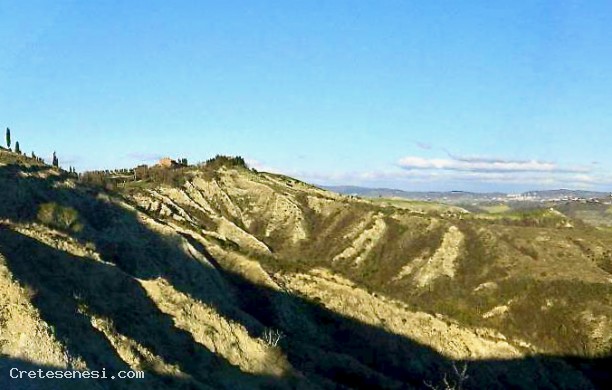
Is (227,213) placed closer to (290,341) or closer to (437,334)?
(437,334)

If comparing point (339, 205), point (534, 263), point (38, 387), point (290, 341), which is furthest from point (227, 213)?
point (38, 387)

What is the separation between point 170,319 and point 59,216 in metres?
30.3

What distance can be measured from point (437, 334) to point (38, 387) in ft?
187

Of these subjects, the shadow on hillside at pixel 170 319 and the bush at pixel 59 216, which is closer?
the shadow on hillside at pixel 170 319

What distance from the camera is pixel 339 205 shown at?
174m

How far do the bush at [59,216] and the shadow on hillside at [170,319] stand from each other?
1.08 metres

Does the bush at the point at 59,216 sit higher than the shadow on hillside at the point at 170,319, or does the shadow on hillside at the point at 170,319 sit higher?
the bush at the point at 59,216

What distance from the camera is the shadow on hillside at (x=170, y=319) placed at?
3612cm

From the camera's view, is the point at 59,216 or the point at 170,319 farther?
the point at 59,216

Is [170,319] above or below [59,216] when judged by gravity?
below

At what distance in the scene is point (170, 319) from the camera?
143 feet

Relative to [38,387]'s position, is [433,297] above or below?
below

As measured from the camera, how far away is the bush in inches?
2549

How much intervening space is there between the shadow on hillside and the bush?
108cm
